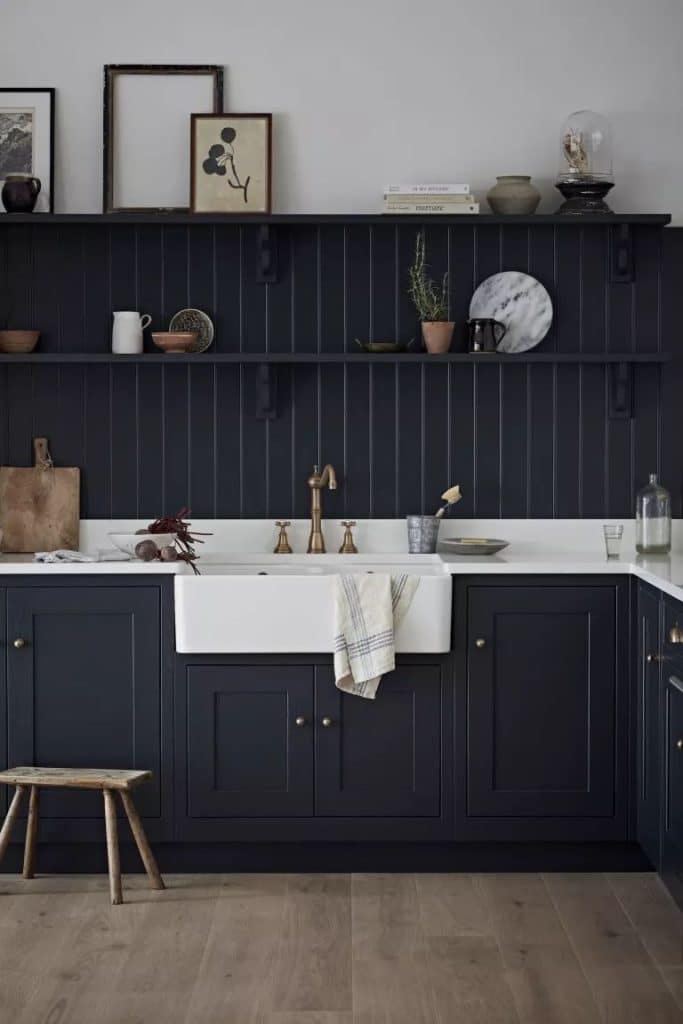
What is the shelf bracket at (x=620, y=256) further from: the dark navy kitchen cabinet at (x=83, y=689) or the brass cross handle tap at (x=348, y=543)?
the dark navy kitchen cabinet at (x=83, y=689)

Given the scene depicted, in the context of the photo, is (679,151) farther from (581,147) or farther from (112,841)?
(112,841)

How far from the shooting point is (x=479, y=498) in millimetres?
4359

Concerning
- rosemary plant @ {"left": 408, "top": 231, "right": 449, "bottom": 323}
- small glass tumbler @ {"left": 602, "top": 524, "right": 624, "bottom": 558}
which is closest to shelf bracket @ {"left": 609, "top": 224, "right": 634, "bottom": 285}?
rosemary plant @ {"left": 408, "top": 231, "right": 449, "bottom": 323}

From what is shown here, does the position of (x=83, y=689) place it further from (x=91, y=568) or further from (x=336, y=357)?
(x=336, y=357)

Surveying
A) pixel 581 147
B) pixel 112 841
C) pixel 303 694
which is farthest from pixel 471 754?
pixel 581 147

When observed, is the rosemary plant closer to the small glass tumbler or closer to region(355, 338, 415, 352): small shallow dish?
region(355, 338, 415, 352): small shallow dish

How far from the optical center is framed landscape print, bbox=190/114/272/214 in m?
4.22

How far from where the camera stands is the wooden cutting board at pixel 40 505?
14.3 ft

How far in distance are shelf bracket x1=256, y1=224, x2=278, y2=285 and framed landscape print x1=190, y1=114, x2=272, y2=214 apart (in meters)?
0.07

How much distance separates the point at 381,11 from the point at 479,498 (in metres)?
1.60

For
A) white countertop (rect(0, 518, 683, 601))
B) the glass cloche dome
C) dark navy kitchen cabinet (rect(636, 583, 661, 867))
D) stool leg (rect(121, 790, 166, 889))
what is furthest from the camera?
white countertop (rect(0, 518, 683, 601))

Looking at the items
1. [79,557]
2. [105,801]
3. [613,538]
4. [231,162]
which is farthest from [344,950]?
[231,162]

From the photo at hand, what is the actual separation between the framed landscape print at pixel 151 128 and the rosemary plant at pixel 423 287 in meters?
0.76

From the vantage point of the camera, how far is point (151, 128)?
4293 mm
